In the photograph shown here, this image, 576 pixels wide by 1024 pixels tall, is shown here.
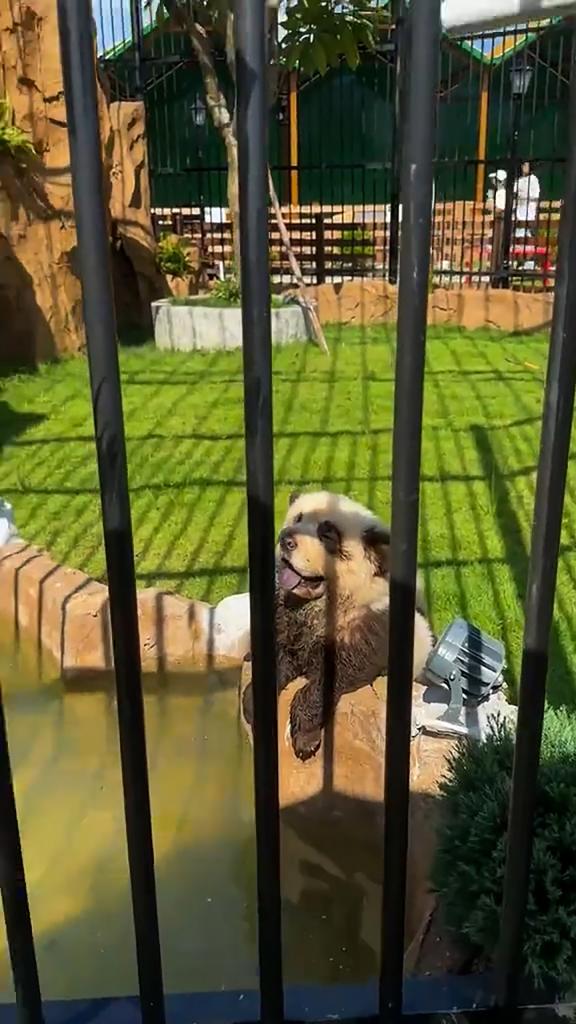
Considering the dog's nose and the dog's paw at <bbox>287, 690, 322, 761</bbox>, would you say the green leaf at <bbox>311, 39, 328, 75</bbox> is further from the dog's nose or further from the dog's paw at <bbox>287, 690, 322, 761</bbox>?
the dog's paw at <bbox>287, 690, 322, 761</bbox>

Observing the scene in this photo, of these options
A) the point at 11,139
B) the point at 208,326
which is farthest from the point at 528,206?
the point at 11,139

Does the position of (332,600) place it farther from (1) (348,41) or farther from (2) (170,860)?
(1) (348,41)

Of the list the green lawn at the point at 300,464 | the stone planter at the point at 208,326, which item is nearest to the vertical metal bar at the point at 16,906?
the green lawn at the point at 300,464

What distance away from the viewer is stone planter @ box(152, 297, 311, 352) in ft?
24.7

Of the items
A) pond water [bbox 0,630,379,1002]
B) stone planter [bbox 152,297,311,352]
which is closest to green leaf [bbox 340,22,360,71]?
pond water [bbox 0,630,379,1002]

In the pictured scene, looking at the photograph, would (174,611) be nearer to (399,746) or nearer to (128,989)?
(128,989)

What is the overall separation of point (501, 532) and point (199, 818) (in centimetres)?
189

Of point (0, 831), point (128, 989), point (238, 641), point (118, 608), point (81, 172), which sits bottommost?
point (128, 989)

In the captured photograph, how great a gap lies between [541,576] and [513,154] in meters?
8.68

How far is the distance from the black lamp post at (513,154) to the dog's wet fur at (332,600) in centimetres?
716

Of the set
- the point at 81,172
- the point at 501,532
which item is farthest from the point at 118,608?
the point at 501,532

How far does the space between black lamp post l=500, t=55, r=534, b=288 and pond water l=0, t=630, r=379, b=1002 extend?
7.26 metres

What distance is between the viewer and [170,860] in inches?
83.9

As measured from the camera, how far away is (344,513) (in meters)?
2.29
